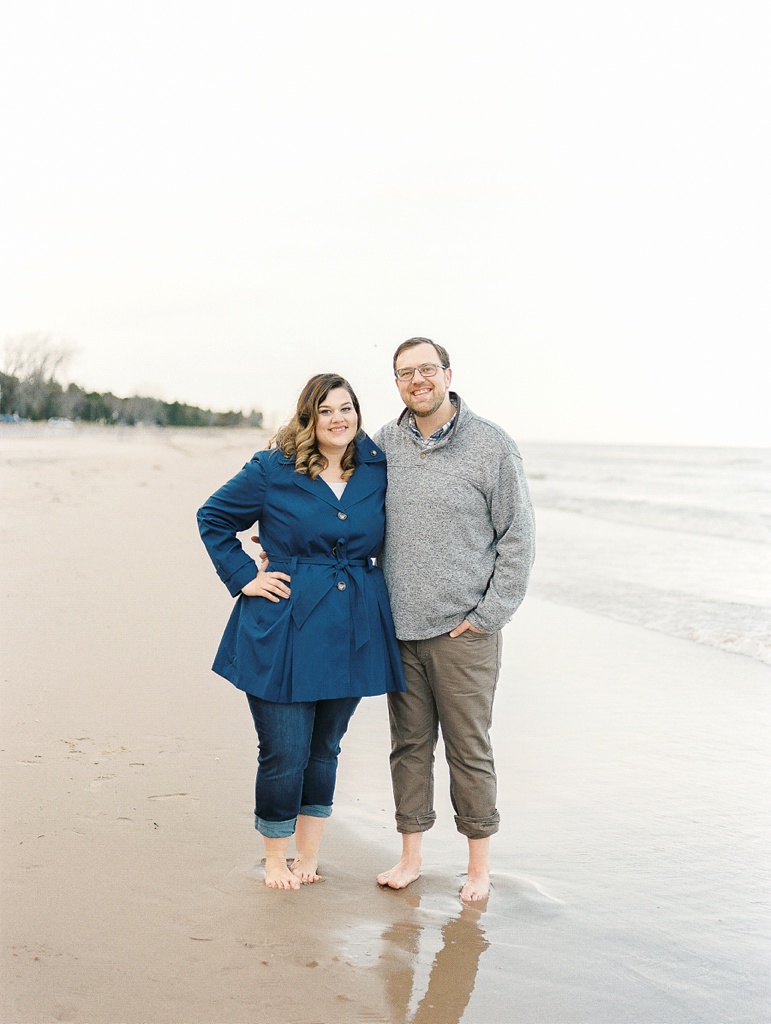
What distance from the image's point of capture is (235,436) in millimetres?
46031

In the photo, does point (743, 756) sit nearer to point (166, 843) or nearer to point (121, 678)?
point (166, 843)

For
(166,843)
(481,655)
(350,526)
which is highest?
(350,526)

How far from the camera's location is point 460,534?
312cm

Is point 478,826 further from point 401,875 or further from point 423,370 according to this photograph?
point 423,370

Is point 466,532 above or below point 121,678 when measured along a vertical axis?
above

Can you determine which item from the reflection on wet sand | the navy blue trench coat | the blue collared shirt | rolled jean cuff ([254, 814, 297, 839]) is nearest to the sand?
the reflection on wet sand

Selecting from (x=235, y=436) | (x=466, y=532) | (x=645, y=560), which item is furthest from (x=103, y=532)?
(x=235, y=436)

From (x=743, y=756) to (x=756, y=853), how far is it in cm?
119

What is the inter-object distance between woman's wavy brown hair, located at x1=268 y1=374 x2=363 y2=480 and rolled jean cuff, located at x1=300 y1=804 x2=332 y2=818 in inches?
45.8

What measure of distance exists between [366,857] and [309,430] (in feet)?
5.23

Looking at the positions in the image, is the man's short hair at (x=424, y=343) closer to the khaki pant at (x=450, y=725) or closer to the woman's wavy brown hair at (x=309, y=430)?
the woman's wavy brown hair at (x=309, y=430)

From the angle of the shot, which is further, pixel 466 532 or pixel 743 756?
pixel 743 756

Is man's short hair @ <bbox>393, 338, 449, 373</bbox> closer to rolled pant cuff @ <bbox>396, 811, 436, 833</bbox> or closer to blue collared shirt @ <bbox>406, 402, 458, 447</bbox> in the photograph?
blue collared shirt @ <bbox>406, 402, 458, 447</bbox>

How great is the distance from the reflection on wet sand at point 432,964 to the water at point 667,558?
4.69 m
